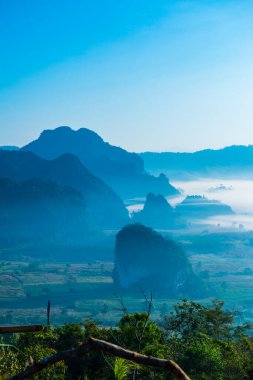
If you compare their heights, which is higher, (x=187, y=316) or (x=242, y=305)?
(x=187, y=316)

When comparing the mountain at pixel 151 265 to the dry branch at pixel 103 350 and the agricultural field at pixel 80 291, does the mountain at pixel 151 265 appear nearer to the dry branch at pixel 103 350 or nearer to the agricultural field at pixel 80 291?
the agricultural field at pixel 80 291

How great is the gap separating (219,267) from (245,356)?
173 meters

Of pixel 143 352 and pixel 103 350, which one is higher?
pixel 103 350

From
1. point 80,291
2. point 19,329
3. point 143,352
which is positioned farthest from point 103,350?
point 80,291

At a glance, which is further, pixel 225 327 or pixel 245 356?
pixel 225 327

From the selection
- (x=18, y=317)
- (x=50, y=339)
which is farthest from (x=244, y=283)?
(x=50, y=339)

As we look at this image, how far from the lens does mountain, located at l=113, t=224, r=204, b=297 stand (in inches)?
6378

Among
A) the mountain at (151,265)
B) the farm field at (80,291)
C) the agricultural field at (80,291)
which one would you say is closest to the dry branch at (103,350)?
the farm field at (80,291)

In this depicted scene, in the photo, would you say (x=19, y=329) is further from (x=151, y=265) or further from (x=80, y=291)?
(x=151, y=265)

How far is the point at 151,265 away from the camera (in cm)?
17325

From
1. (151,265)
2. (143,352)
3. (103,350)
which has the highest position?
(103,350)

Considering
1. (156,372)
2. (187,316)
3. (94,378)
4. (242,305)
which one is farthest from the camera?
(242,305)

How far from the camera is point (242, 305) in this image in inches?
5148

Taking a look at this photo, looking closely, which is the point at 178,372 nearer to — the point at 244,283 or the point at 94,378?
the point at 94,378
